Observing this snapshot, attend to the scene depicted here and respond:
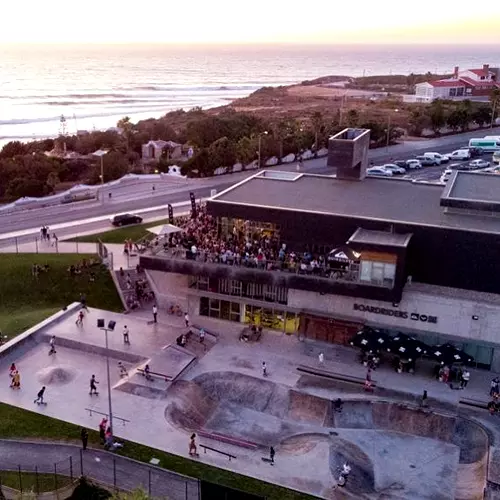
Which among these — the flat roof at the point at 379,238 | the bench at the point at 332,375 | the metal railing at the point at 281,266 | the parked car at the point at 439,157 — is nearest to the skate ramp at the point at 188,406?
the bench at the point at 332,375

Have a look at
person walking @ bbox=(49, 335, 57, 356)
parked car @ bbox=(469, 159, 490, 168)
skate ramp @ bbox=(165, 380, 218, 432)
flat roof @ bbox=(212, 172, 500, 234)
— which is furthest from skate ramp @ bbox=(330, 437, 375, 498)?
parked car @ bbox=(469, 159, 490, 168)

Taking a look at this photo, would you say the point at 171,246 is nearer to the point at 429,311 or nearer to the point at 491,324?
the point at 429,311

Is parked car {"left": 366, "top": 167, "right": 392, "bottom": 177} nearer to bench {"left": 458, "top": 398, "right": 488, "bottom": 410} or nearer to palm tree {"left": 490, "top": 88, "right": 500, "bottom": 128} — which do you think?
palm tree {"left": 490, "top": 88, "right": 500, "bottom": 128}

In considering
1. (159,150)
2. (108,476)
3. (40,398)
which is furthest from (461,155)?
(108,476)

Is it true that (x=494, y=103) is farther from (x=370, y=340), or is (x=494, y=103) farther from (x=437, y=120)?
(x=370, y=340)

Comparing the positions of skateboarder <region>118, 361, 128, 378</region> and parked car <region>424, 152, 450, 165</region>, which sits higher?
parked car <region>424, 152, 450, 165</region>

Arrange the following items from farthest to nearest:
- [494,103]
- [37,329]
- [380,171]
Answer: [494,103] → [380,171] → [37,329]
